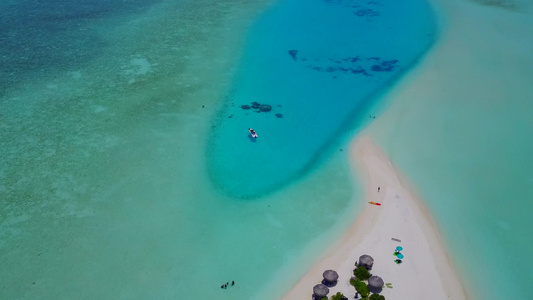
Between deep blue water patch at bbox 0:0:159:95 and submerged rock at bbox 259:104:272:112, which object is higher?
deep blue water patch at bbox 0:0:159:95

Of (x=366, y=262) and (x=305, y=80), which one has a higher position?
(x=366, y=262)

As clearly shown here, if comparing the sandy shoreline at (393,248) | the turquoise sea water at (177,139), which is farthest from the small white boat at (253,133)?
the sandy shoreline at (393,248)

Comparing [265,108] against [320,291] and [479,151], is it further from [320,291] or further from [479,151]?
[320,291]

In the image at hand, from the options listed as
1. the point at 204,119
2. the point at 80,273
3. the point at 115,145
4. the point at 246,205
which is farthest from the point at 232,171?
the point at 80,273

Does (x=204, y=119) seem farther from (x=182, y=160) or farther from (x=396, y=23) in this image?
(x=396, y=23)

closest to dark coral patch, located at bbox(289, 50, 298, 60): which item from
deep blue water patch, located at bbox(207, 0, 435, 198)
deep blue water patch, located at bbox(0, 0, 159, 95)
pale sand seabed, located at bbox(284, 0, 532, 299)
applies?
deep blue water patch, located at bbox(207, 0, 435, 198)

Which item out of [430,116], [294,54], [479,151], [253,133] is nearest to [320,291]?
[253,133]

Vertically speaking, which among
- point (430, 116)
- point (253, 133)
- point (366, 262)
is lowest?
point (253, 133)

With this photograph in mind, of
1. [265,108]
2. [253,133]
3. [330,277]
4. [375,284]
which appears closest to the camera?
[375,284]

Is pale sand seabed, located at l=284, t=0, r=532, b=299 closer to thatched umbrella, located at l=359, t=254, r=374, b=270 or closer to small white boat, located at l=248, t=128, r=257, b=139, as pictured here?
thatched umbrella, located at l=359, t=254, r=374, b=270
